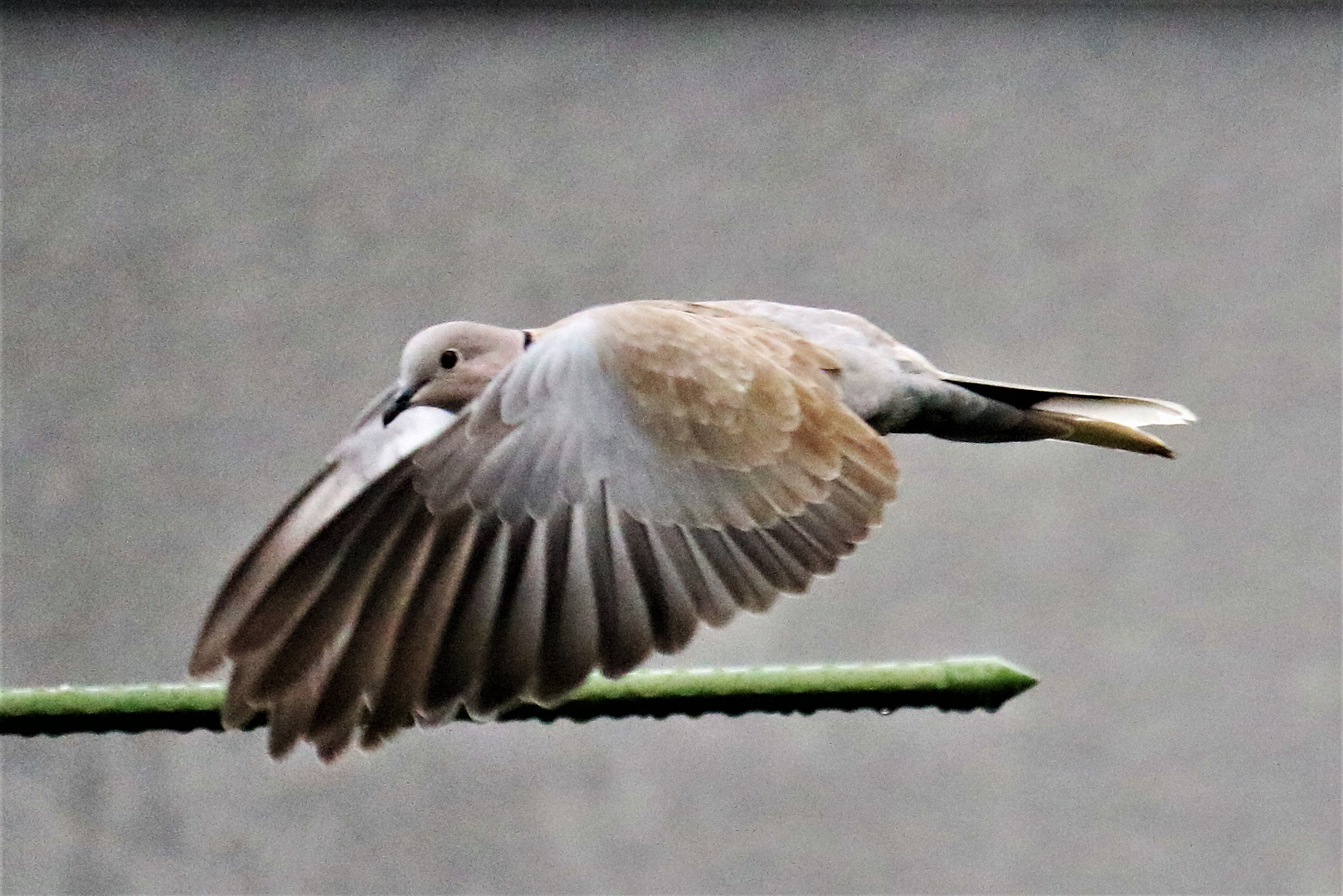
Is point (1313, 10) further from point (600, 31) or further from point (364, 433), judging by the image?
point (364, 433)

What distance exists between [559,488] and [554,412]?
0.05m

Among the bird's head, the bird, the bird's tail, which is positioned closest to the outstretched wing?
the bird

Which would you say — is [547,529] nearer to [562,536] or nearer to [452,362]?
[562,536]

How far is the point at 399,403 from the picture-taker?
1140 millimetres

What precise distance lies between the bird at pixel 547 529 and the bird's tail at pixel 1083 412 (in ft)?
0.79

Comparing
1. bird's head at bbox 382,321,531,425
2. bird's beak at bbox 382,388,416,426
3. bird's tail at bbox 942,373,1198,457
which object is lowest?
bird's beak at bbox 382,388,416,426

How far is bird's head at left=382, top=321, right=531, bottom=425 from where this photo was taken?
1.13 meters

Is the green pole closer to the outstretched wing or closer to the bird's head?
the outstretched wing

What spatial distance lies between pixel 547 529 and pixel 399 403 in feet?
0.88

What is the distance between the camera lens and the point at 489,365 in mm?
1127

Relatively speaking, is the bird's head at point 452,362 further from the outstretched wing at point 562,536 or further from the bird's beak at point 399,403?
the outstretched wing at point 562,536

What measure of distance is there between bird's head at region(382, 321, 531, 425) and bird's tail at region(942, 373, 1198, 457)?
44cm

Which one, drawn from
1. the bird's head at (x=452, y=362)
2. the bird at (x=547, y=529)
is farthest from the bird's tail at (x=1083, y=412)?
the bird's head at (x=452, y=362)

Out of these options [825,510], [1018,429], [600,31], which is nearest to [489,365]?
[825,510]
